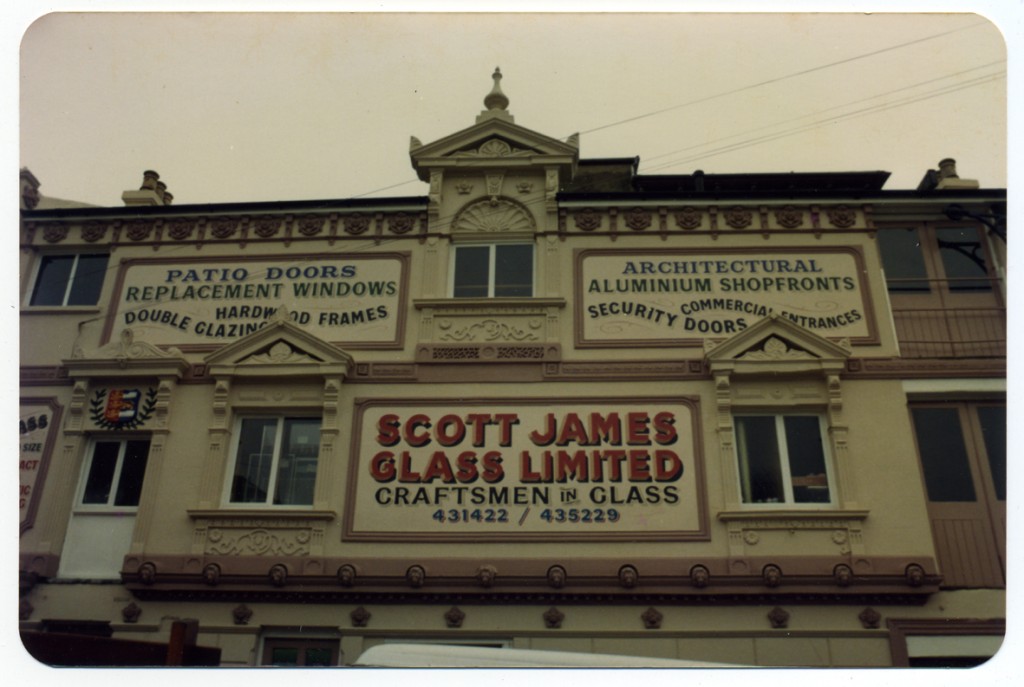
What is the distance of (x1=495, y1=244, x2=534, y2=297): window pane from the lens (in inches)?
411

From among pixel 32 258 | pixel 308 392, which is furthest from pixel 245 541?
pixel 32 258

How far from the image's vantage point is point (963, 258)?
33.9 feet

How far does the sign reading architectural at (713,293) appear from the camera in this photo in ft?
32.5

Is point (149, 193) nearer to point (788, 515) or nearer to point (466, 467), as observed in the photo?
Answer: point (466, 467)

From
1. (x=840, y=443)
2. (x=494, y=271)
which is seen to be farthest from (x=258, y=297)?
(x=840, y=443)

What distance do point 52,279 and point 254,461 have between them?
3918mm

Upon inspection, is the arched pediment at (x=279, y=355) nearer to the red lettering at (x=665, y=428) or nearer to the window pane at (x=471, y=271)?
the window pane at (x=471, y=271)

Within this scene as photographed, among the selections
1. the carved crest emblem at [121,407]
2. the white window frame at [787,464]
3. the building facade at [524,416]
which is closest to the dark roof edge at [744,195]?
the building facade at [524,416]

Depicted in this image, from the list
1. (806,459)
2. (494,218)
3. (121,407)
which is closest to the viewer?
(806,459)

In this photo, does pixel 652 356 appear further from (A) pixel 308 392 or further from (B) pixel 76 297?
(B) pixel 76 297

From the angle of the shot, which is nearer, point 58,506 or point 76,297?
point 58,506

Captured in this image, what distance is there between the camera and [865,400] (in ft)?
31.4

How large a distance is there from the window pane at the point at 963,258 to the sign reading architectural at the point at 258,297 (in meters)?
6.78

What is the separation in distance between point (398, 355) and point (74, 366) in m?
3.90
